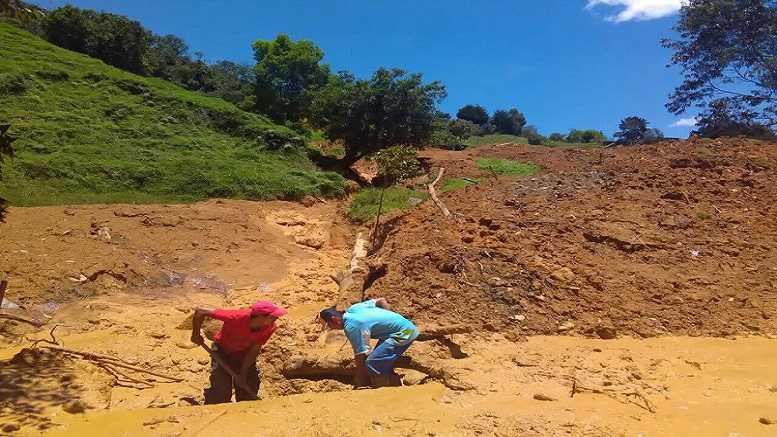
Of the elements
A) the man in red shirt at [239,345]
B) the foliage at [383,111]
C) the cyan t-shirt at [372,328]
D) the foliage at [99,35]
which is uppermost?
the foliage at [99,35]

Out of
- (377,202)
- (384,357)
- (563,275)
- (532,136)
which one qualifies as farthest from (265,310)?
(532,136)

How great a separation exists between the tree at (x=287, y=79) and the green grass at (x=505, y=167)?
11.2 metres

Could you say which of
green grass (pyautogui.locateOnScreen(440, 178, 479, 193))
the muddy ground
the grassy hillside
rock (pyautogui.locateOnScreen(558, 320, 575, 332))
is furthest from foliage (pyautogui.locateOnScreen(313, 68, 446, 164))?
rock (pyautogui.locateOnScreen(558, 320, 575, 332))

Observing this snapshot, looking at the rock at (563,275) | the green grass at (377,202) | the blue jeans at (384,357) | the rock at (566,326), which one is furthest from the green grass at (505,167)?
the blue jeans at (384,357)

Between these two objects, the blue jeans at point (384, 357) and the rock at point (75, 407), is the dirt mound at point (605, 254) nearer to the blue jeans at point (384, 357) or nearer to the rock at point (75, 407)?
the blue jeans at point (384, 357)

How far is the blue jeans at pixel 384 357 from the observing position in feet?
15.5

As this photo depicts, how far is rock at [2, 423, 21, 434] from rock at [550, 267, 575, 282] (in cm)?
540

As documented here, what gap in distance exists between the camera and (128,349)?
5.92m

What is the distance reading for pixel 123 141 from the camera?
13.8 metres

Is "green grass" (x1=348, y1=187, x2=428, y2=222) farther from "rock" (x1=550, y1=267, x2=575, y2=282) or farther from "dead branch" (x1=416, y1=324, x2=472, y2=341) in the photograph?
"dead branch" (x1=416, y1=324, x2=472, y2=341)

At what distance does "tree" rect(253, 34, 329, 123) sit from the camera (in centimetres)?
2600

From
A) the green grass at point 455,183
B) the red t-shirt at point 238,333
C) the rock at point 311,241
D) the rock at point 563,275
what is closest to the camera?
the red t-shirt at point 238,333

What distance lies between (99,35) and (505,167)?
1712 cm

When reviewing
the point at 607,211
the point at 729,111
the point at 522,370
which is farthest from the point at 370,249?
the point at 729,111
